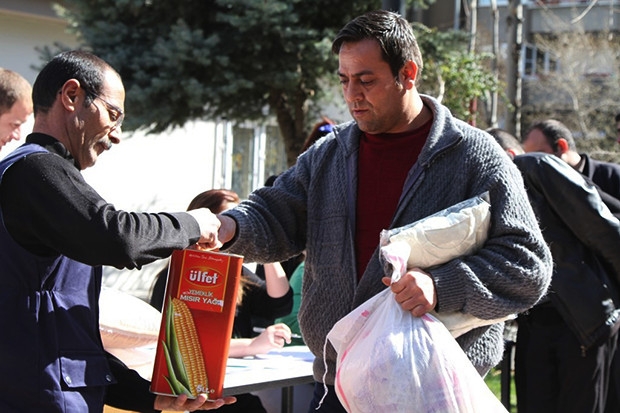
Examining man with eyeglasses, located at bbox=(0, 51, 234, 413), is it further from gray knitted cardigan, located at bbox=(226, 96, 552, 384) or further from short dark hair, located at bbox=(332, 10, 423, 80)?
short dark hair, located at bbox=(332, 10, 423, 80)

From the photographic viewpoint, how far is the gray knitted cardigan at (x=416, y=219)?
8.41 ft

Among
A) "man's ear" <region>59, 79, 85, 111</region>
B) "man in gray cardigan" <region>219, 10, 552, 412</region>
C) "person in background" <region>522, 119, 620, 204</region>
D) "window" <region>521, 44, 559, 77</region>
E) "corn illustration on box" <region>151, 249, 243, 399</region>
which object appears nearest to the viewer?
"man's ear" <region>59, 79, 85, 111</region>

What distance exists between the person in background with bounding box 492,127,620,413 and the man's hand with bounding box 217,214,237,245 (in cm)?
237

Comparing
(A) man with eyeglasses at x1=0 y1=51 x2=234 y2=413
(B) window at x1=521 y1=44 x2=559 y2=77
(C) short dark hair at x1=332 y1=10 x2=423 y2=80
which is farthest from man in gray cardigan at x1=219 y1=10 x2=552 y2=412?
(B) window at x1=521 y1=44 x2=559 y2=77

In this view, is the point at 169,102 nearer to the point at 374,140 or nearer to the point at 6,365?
the point at 374,140

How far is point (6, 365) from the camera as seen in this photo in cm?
219

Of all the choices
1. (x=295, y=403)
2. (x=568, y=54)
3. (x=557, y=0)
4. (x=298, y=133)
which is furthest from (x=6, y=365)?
(x=557, y=0)

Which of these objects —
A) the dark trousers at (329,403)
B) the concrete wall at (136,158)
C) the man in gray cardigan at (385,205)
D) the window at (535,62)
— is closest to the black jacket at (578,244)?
the man in gray cardigan at (385,205)

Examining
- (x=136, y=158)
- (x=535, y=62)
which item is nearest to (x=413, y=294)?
(x=136, y=158)

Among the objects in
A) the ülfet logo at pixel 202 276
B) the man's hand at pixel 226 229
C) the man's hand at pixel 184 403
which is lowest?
the man's hand at pixel 184 403

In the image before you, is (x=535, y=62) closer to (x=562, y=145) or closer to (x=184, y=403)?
(x=562, y=145)

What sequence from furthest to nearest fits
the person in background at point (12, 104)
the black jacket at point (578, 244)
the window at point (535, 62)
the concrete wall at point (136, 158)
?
the window at point (535, 62), the concrete wall at point (136, 158), the black jacket at point (578, 244), the person in background at point (12, 104)

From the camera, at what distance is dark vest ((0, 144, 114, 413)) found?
219cm

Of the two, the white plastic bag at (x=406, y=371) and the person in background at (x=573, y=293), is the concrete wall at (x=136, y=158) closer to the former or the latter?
the person in background at (x=573, y=293)
